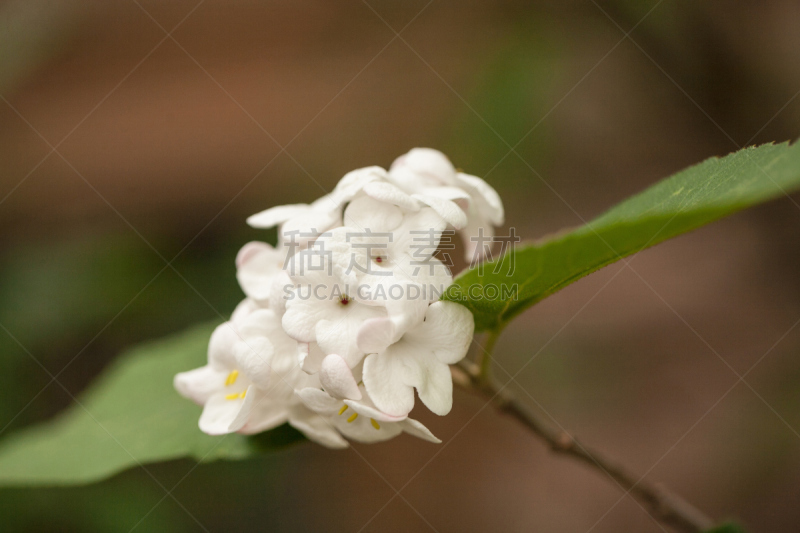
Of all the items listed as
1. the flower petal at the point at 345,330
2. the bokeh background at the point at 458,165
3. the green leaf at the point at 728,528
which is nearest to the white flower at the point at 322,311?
the flower petal at the point at 345,330

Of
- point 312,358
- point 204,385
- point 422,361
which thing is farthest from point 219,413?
point 422,361

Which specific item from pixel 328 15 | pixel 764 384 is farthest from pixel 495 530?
pixel 328 15

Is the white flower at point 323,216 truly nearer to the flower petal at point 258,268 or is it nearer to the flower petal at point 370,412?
the flower petal at point 258,268

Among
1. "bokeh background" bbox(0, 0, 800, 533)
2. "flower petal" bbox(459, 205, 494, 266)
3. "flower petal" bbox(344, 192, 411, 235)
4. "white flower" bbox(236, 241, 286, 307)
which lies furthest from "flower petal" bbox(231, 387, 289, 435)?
"bokeh background" bbox(0, 0, 800, 533)

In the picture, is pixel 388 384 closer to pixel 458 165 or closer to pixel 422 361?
pixel 422 361

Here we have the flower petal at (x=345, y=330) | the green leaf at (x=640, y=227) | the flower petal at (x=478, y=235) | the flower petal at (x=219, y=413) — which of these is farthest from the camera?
the flower petal at (x=478, y=235)

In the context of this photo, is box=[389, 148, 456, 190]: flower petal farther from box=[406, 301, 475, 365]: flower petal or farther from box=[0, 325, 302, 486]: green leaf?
box=[0, 325, 302, 486]: green leaf

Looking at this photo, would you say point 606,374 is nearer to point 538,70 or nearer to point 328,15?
point 538,70
